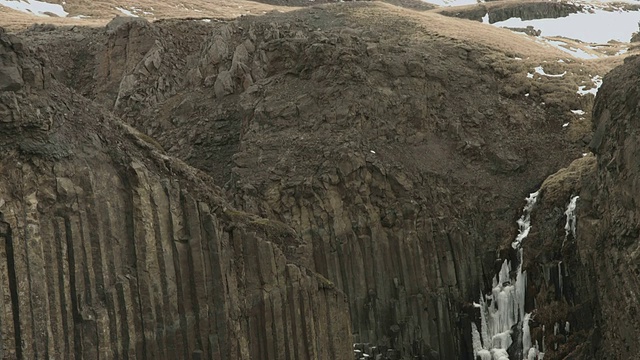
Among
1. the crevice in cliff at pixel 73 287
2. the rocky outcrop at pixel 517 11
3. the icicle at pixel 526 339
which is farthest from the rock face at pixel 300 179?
the rocky outcrop at pixel 517 11

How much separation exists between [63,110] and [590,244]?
18.1m

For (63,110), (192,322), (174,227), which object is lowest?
(192,322)

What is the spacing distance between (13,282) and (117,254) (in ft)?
10.5

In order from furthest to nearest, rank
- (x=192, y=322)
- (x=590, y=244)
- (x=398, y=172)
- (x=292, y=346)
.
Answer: (x=398, y=172) → (x=590, y=244) → (x=292, y=346) → (x=192, y=322)

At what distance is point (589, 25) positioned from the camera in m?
94.3

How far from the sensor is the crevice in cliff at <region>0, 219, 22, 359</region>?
30.2 metres

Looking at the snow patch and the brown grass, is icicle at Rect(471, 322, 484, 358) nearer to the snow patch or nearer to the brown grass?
the snow patch

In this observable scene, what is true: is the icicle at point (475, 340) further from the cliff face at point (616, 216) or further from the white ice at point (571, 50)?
the white ice at point (571, 50)

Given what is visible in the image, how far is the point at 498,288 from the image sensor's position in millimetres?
46281

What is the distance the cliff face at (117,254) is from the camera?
30.8 m

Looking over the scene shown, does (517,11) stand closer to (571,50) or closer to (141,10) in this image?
(571,50)

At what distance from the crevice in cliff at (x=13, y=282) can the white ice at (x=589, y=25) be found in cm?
6273

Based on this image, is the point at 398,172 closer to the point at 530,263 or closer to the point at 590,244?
the point at 530,263

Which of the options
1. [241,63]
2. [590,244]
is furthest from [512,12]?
[590,244]
